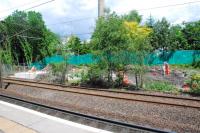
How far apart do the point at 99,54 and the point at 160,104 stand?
344 inches

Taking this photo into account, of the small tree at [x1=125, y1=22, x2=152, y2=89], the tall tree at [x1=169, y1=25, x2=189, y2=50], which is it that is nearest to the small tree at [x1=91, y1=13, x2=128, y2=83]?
the small tree at [x1=125, y1=22, x2=152, y2=89]

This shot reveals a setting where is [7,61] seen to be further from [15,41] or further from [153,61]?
[153,61]

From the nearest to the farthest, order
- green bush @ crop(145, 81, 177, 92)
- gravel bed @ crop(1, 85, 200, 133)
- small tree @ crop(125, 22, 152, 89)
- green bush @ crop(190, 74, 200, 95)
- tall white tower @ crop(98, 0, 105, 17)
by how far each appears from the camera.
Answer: gravel bed @ crop(1, 85, 200, 133) → green bush @ crop(190, 74, 200, 95) → green bush @ crop(145, 81, 177, 92) → small tree @ crop(125, 22, 152, 89) → tall white tower @ crop(98, 0, 105, 17)

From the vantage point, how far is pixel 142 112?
38.5 feet

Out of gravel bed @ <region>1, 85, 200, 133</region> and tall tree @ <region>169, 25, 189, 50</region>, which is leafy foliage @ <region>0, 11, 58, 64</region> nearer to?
tall tree @ <region>169, 25, 189, 50</region>

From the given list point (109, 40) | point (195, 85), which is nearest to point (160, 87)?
point (195, 85)

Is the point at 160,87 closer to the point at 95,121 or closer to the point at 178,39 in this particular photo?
the point at 95,121

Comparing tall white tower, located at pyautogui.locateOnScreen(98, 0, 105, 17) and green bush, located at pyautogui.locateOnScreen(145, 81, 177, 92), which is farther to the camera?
tall white tower, located at pyautogui.locateOnScreen(98, 0, 105, 17)

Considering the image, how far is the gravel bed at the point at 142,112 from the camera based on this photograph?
9.75 metres

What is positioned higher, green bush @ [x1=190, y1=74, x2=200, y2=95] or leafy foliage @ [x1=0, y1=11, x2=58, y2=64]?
leafy foliage @ [x1=0, y1=11, x2=58, y2=64]

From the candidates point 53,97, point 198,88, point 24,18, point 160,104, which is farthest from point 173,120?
point 24,18

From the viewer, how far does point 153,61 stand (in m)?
39.8

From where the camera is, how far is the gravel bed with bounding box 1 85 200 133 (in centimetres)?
975

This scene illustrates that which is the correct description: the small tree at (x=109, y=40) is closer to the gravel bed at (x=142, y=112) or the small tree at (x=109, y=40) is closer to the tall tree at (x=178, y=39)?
the gravel bed at (x=142, y=112)
